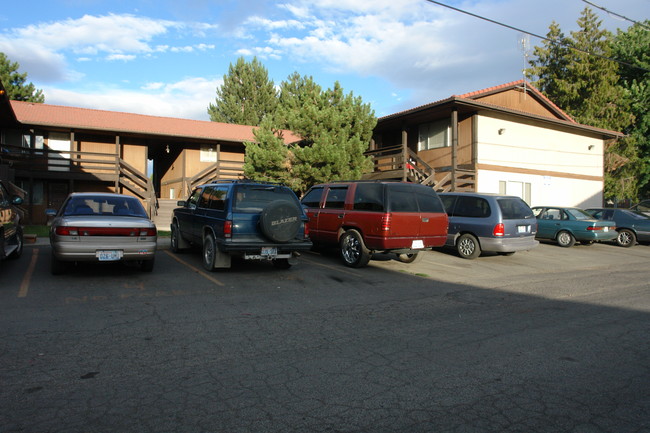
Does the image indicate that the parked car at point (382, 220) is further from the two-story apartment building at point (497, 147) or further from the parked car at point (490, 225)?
the two-story apartment building at point (497, 147)

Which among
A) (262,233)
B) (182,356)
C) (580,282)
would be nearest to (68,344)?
(182,356)

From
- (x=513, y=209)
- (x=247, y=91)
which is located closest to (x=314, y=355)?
(x=513, y=209)

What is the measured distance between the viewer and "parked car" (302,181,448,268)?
32.3 ft

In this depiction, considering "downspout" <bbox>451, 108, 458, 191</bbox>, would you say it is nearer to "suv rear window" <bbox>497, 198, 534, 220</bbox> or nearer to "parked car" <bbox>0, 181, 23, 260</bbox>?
"suv rear window" <bbox>497, 198, 534, 220</bbox>

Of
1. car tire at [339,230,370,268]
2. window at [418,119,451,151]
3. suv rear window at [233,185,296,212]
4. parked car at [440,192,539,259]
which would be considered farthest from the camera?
window at [418,119,451,151]

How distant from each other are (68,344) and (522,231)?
1118 centimetres

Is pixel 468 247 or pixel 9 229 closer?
pixel 9 229

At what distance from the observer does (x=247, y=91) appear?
49438 mm

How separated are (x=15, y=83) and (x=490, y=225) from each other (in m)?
40.1

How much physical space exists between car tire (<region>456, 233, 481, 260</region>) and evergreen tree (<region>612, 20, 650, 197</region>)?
2722cm

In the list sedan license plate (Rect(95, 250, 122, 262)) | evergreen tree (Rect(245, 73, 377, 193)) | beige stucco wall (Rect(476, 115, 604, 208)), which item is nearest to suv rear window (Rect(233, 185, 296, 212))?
sedan license plate (Rect(95, 250, 122, 262))

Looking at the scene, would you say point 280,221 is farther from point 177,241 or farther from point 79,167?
point 79,167

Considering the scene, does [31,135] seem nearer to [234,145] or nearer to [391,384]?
[234,145]

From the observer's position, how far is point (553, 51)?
38.1 meters
